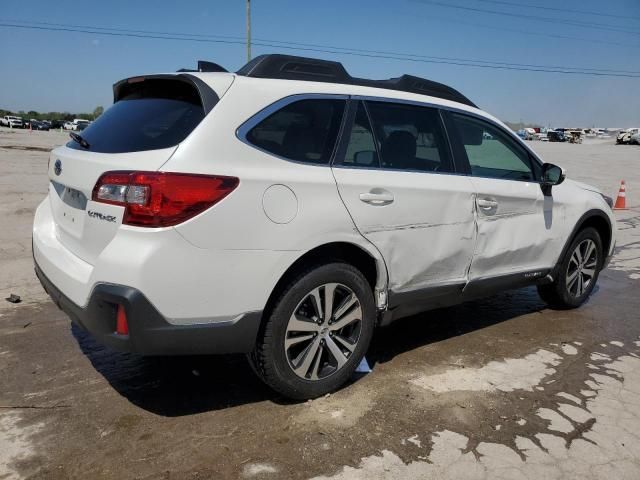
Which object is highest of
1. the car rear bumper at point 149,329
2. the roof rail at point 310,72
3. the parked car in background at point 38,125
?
the roof rail at point 310,72

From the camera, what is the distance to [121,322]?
2496 mm

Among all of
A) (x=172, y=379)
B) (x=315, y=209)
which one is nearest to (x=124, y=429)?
(x=172, y=379)

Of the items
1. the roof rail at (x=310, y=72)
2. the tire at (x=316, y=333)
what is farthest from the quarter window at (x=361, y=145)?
the tire at (x=316, y=333)

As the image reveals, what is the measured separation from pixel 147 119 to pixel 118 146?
0.74 feet

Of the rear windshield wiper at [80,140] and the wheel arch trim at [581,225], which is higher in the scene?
the rear windshield wiper at [80,140]

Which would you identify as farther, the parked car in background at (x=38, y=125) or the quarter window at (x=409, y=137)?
the parked car in background at (x=38, y=125)

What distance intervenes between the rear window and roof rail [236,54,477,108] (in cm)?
40

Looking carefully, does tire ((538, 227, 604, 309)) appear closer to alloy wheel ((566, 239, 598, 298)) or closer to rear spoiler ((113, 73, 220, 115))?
alloy wheel ((566, 239, 598, 298))

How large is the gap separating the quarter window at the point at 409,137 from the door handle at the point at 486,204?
0.33 metres

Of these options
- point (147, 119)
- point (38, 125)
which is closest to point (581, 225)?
point (147, 119)

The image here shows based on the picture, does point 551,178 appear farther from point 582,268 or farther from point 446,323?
point 446,323

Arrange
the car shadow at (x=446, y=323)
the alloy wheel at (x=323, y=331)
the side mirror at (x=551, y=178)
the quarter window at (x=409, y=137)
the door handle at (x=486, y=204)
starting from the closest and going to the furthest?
1. the alloy wheel at (x=323, y=331)
2. the quarter window at (x=409, y=137)
3. the door handle at (x=486, y=204)
4. the car shadow at (x=446, y=323)
5. the side mirror at (x=551, y=178)

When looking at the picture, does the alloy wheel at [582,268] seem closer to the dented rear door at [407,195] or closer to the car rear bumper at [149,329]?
the dented rear door at [407,195]

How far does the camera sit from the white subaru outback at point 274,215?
8.21 ft
